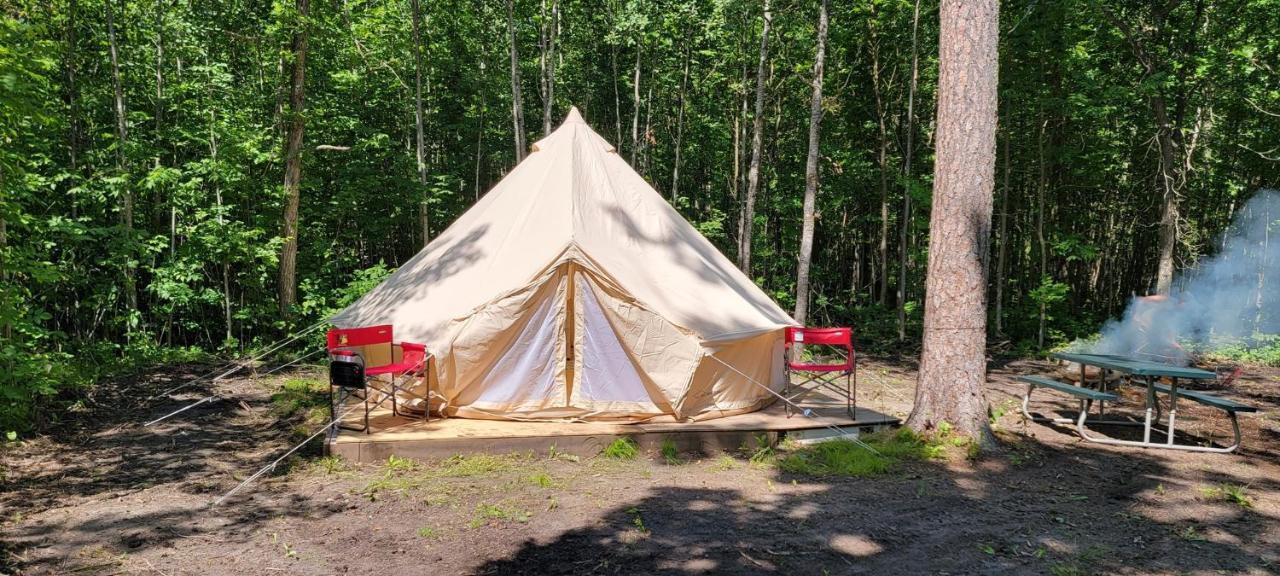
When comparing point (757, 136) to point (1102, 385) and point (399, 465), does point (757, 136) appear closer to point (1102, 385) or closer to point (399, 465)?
point (1102, 385)

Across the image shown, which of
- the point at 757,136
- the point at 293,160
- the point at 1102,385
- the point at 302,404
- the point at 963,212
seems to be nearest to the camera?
the point at 963,212

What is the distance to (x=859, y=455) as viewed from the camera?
18.3ft

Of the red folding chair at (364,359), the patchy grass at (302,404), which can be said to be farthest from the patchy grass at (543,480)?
the patchy grass at (302,404)

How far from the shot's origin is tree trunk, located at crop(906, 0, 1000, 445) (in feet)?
18.4

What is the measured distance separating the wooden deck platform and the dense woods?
9.80ft

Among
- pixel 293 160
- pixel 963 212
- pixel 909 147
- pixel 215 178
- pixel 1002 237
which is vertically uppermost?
pixel 909 147

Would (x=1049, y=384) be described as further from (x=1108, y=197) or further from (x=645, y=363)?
(x=1108, y=197)

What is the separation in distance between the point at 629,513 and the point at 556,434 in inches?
62.3

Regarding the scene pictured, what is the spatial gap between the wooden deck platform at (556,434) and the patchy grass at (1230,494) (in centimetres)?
225

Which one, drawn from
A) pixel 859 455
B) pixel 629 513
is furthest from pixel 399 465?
pixel 859 455

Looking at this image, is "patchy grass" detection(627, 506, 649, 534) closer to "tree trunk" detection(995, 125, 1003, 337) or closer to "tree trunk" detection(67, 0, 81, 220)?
"tree trunk" detection(67, 0, 81, 220)

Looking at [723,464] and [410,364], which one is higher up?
[410,364]

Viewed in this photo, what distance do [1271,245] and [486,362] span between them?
741 inches

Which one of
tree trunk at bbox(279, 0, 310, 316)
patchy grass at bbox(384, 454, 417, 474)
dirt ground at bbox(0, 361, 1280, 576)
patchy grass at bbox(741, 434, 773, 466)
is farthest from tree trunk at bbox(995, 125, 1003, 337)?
tree trunk at bbox(279, 0, 310, 316)
